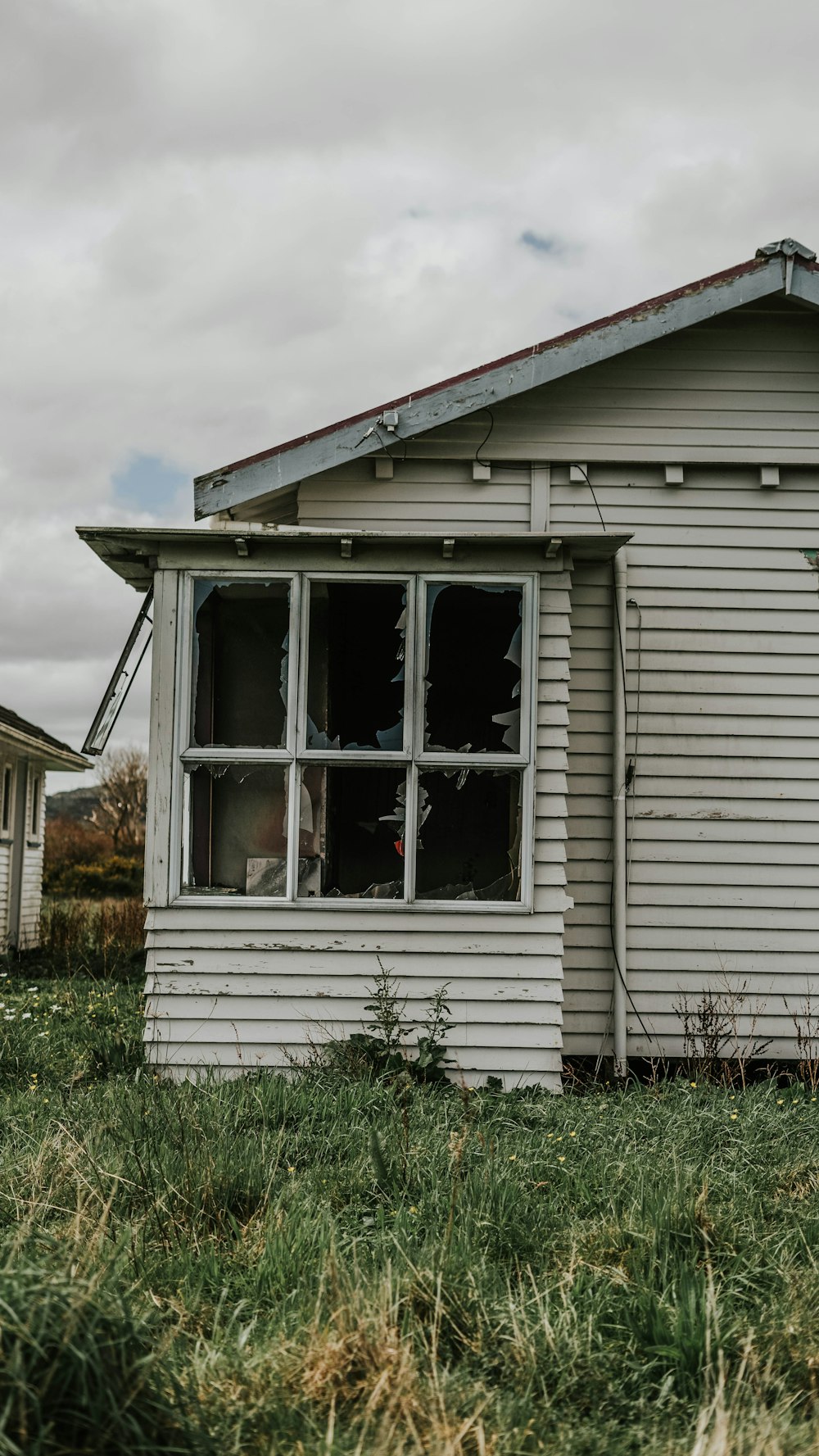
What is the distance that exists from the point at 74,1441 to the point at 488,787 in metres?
6.07

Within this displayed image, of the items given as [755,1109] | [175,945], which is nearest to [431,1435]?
[755,1109]

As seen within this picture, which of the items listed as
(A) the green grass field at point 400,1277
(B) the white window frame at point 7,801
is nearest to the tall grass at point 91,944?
(B) the white window frame at point 7,801

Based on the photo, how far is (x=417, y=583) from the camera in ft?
20.3

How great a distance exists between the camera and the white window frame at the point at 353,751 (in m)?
6.03

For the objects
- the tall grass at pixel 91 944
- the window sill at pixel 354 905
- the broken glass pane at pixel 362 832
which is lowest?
the tall grass at pixel 91 944

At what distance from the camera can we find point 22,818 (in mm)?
17375

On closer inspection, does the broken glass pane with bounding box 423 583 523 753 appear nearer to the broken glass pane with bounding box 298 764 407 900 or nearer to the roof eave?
the broken glass pane with bounding box 298 764 407 900

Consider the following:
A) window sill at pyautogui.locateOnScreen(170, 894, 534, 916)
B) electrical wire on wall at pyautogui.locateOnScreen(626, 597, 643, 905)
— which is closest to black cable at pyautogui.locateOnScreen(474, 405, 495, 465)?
electrical wire on wall at pyautogui.locateOnScreen(626, 597, 643, 905)

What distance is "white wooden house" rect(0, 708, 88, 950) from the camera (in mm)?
15891

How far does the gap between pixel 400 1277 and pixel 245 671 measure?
4.29 m

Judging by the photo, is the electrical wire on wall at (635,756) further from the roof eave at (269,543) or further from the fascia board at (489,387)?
the fascia board at (489,387)

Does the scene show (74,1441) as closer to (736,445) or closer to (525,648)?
(525,648)

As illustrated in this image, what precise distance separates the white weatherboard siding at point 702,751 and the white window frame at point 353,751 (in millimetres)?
838

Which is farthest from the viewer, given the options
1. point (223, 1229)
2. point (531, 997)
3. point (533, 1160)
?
point (531, 997)
